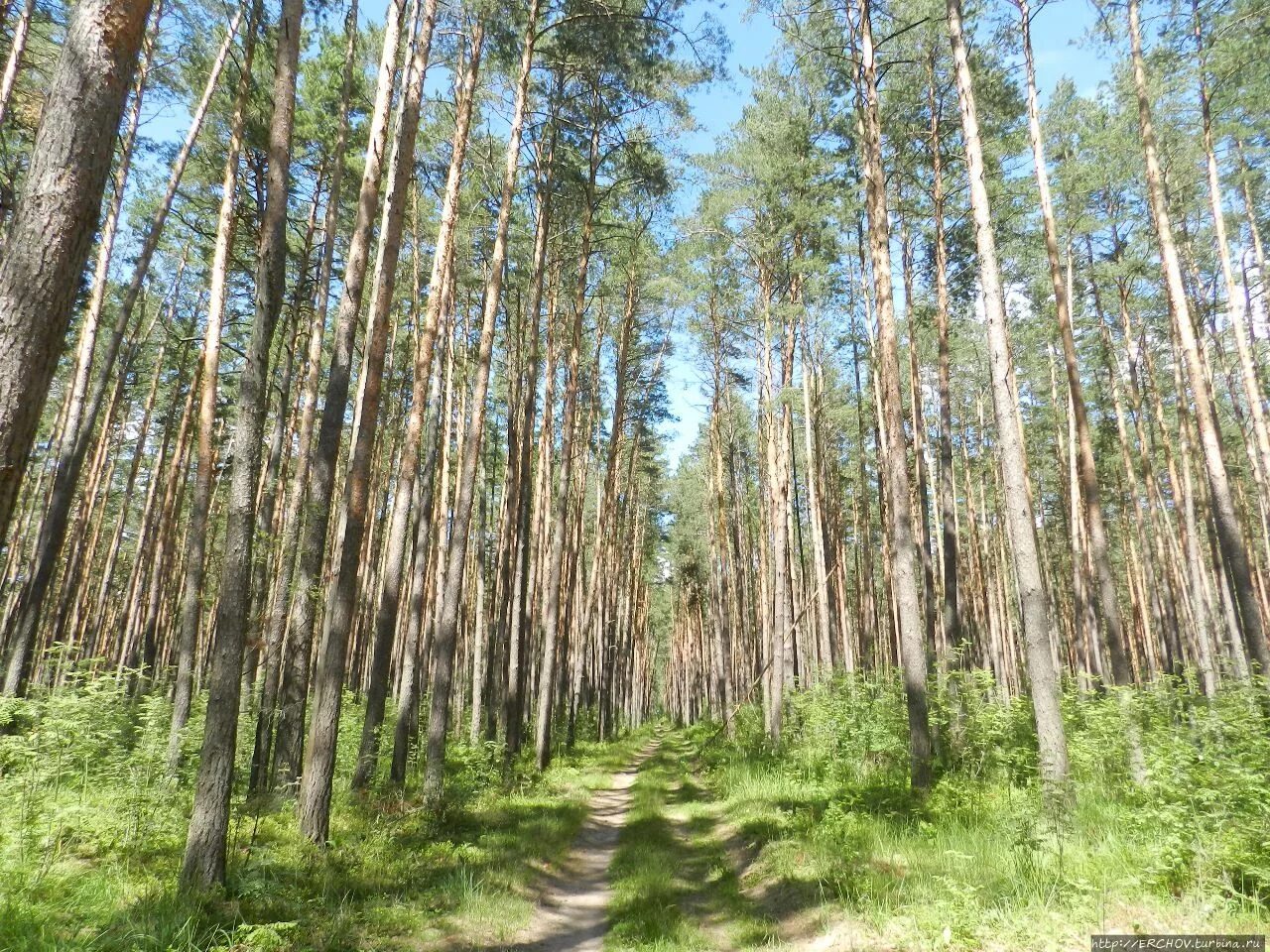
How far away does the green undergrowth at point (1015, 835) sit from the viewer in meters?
4.24

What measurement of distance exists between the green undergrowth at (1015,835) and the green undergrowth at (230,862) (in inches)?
115

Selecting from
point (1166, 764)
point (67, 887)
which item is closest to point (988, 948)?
point (1166, 764)

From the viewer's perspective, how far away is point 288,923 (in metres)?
4.26

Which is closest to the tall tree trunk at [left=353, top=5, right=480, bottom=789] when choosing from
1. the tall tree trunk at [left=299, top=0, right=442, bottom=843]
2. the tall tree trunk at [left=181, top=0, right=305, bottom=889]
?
the tall tree trunk at [left=299, top=0, right=442, bottom=843]

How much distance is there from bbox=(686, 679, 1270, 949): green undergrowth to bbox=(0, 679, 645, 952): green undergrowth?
2908 millimetres

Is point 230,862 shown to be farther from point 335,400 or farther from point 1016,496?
point 1016,496

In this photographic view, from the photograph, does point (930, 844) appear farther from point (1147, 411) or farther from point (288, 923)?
point (1147, 411)

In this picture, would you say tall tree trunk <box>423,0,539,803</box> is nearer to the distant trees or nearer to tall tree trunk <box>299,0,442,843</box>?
the distant trees

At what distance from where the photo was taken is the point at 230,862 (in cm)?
547

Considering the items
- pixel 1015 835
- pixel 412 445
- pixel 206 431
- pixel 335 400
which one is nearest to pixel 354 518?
pixel 335 400

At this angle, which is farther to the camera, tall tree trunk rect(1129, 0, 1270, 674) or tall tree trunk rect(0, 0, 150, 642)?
tall tree trunk rect(1129, 0, 1270, 674)

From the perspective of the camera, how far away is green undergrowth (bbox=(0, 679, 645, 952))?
13.9ft

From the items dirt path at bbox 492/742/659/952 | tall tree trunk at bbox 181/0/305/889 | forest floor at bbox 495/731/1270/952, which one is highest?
tall tree trunk at bbox 181/0/305/889

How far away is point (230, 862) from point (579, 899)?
3449 millimetres
